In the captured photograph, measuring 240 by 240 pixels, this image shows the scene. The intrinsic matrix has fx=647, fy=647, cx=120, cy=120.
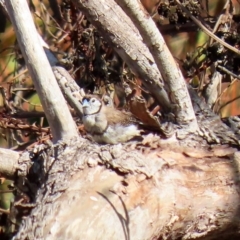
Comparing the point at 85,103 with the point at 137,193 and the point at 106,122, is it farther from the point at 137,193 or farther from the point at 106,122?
the point at 137,193

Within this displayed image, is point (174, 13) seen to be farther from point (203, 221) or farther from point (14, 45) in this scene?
point (14, 45)

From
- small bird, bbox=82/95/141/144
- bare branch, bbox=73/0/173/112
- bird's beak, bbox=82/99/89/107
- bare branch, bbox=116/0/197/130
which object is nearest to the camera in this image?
bare branch, bbox=116/0/197/130

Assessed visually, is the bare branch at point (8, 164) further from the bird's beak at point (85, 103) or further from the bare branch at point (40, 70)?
the bird's beak at point (85, 103)

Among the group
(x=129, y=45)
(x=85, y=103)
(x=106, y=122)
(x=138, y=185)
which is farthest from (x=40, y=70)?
(x=106, y=122)

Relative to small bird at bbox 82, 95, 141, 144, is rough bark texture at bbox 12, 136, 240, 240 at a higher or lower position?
lower

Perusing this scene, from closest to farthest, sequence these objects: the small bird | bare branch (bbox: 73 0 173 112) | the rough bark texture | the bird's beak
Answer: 1. the rough bark texture
2. bare branch (bbox: 73 0 173 112)
3. the small bird
4. the bird's beak

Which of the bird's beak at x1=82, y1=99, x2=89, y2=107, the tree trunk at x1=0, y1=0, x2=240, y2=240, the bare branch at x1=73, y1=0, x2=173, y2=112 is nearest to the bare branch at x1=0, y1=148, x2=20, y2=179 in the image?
the tree trunk at x1=0, y1=0, x2=240, y2=240

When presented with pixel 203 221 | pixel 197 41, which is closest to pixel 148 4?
pixel 197 41

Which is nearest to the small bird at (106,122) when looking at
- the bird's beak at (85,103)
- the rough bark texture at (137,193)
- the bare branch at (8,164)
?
the bird's beak at (85,103)

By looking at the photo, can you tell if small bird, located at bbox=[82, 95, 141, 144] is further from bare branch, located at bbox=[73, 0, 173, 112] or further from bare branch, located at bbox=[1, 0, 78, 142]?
bare branch, located at bbox=[1, 0, 78, 142]
